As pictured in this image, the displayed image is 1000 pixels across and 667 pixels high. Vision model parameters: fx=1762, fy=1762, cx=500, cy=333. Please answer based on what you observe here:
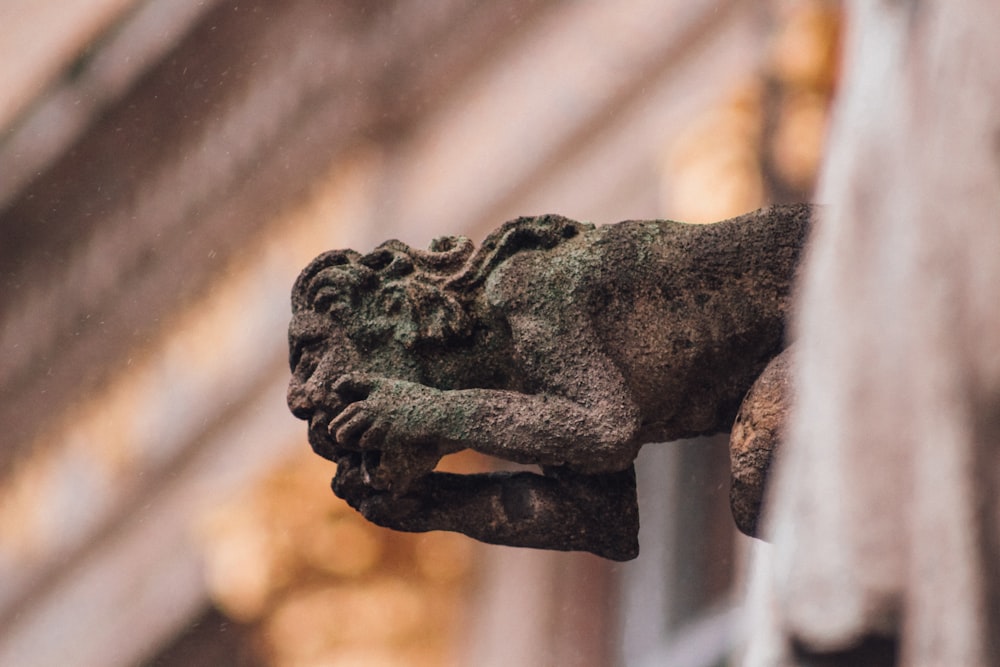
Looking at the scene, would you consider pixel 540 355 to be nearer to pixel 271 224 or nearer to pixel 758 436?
pixel 758 436

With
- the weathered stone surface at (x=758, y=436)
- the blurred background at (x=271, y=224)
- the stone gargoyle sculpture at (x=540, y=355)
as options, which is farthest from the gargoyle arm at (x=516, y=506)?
the blurred background at (x=271, y=224)

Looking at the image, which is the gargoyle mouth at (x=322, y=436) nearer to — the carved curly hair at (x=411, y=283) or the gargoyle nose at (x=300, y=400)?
the gargoyle nose at (x=300, y=400)

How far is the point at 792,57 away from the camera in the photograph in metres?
3.64

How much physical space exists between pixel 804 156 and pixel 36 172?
5.24ft

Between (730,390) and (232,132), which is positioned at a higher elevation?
(232,132)

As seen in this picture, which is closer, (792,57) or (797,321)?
(797,321)

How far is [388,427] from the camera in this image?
225 centimetres

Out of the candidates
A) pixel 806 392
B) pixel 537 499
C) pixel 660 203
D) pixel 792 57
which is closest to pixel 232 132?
pixel 660 203

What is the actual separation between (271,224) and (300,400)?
1.44 m

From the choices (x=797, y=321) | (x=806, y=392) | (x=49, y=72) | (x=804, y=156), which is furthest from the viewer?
(x=49, y=72)

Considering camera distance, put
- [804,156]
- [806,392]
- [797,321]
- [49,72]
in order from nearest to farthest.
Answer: [806,392]
[797,321]
[804,156]
[49,72]

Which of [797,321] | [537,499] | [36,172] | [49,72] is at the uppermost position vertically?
[49,72]

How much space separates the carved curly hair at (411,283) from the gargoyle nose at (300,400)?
0.10 metres

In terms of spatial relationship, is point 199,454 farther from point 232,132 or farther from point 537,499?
point 537,499
